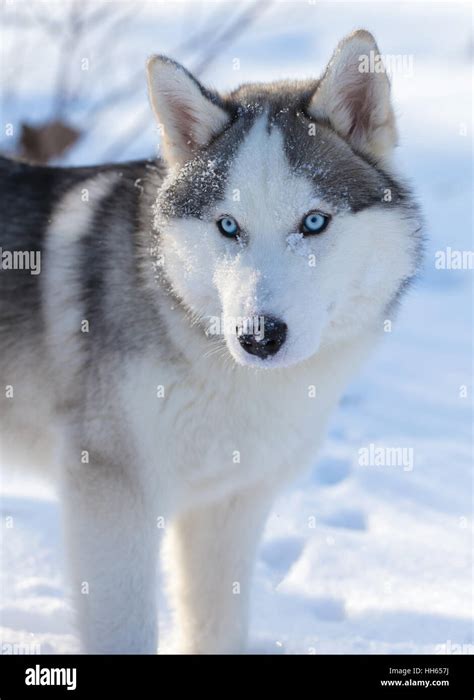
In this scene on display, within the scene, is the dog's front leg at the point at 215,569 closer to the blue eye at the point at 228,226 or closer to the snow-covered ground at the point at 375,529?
the snow-covered ground at the point at 375,529

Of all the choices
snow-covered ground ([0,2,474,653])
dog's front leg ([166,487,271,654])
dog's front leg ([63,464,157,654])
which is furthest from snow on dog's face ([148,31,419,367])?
dog's front leg ([166,487,271,654])

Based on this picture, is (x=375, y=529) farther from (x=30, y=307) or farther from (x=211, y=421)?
(x=30, y=307)

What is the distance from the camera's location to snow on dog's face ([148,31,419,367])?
2.34 m

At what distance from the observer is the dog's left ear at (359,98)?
246 centimetres

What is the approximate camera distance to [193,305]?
2592 millimetres

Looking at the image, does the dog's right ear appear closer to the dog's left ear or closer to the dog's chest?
the dog's left ear

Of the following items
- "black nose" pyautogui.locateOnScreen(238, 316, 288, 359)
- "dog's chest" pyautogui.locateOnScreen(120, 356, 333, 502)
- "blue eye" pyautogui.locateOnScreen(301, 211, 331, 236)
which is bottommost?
"dog's chest" pyautogui.locateOnScreen(120, 356, 333, 502)

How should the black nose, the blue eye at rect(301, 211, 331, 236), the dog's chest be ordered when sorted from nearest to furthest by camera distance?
the black nose, the blue eye at rect(301, 211, 331, 236), the dog's chest

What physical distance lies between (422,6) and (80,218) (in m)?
9.17

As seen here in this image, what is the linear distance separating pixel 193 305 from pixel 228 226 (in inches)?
10.7

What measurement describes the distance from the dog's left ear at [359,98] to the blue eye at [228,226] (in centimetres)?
43

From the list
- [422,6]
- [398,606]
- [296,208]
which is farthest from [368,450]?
[422,6]

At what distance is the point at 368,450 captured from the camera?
4551mm
